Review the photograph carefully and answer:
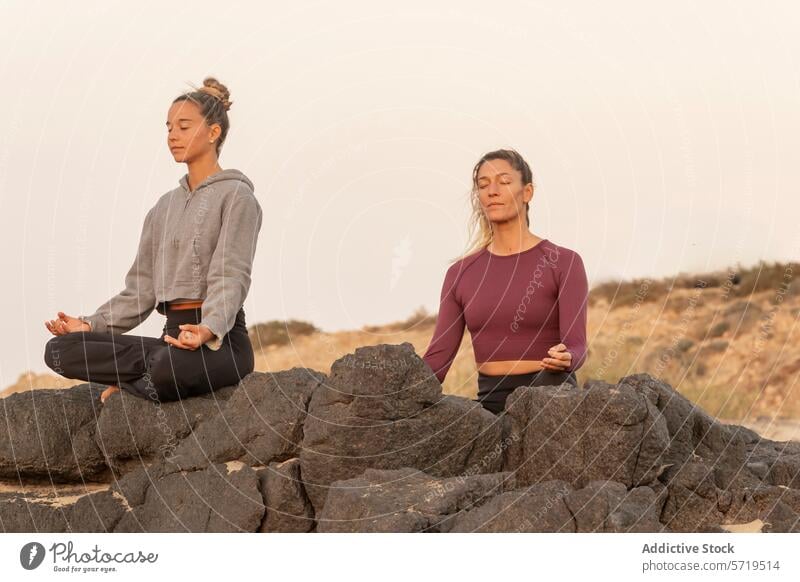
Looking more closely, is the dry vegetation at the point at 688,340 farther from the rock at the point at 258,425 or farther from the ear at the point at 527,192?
the rock at the point at 258,425

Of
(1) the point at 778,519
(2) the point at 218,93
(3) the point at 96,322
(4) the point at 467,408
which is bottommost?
(1) the point at 778,519

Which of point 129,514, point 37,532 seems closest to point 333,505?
point 129,514

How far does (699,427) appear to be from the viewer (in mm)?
7270

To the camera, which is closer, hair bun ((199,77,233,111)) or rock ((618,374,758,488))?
rock ((618,374,758,488))

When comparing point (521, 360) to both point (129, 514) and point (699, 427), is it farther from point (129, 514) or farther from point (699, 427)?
point (129, 514)

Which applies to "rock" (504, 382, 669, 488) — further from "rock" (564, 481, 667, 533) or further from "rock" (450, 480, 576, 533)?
"rock" (450, 480, 576, 533)

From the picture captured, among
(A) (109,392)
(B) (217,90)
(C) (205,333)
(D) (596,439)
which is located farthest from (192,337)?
(D) (596,439)

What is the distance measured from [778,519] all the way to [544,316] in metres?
2.02

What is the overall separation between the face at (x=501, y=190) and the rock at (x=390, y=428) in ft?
4.61

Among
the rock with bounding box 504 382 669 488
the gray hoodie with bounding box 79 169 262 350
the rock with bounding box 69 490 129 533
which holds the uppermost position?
the gray hoodie with bounding box 79 169 262 350

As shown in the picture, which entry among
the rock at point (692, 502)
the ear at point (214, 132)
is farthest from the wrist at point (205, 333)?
the rock at point (692, 502)

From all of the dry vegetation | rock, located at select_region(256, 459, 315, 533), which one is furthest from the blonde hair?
the dry vegetation

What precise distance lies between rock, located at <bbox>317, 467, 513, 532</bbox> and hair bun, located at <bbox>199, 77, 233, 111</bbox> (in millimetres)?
2722

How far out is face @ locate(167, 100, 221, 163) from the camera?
779 cm
